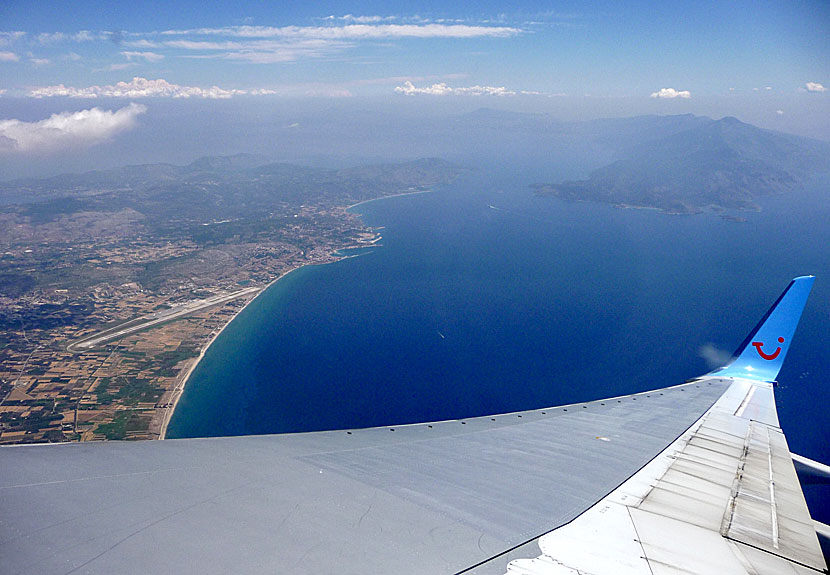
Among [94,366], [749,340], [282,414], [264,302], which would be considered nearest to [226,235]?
[264,302]

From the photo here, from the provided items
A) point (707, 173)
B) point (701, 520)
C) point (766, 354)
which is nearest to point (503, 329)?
point (766, 354)

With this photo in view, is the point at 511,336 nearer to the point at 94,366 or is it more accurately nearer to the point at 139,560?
the point at 94,366

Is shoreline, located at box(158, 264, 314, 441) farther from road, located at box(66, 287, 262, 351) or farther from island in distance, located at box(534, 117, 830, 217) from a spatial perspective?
island in distance, located at box(534, 117, 830, 217)

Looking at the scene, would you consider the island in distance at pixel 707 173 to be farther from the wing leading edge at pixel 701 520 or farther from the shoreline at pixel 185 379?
the wing leading edge at pixel 701 520

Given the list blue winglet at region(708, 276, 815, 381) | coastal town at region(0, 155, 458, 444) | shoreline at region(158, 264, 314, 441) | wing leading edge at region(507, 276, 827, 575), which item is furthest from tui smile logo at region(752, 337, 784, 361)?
coastal town at region(0, 155, 458, 444)

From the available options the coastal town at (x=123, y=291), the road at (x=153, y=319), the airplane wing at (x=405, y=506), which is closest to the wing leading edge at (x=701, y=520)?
the airplane wing at (x=405, y=506)

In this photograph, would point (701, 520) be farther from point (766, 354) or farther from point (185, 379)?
point (185, 379)
